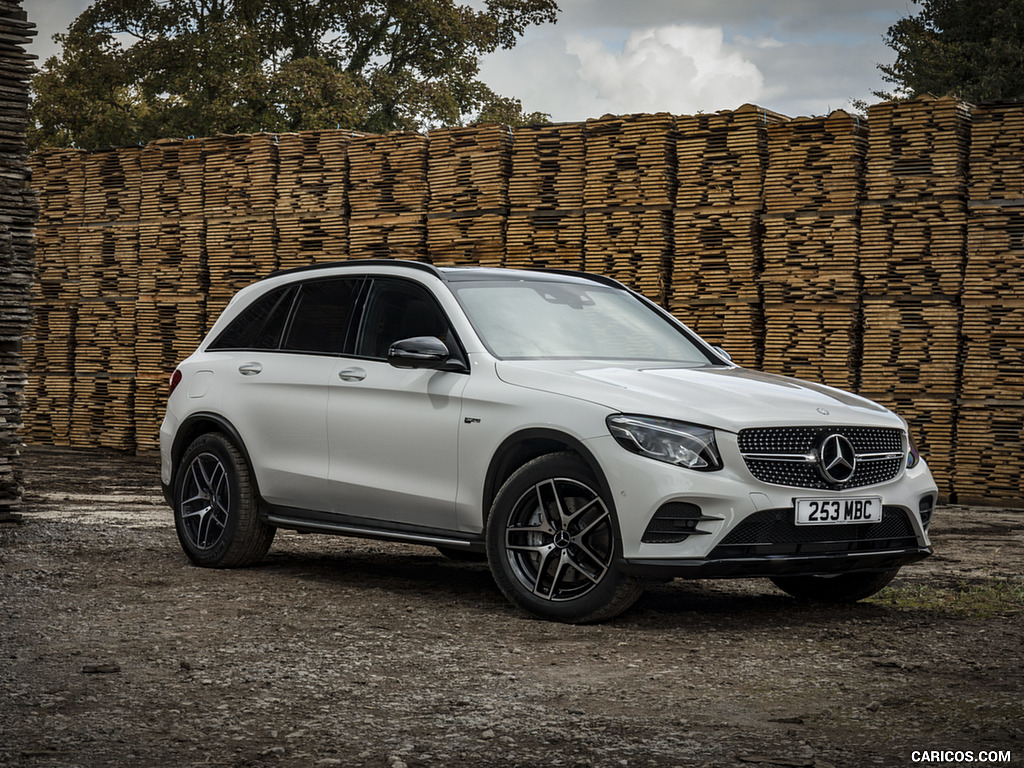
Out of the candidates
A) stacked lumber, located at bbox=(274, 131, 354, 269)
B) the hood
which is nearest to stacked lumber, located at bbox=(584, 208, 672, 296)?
stacked lumber, located at bbox=(274, 131, 354, 269)

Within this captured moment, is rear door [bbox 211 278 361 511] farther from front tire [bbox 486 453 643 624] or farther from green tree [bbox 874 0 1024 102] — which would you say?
green tree [bbox 874 0 1024 102]

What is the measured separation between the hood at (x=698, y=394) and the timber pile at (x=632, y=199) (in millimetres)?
7716

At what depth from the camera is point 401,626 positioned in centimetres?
676

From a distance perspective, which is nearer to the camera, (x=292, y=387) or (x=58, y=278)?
(x=292, y=387)

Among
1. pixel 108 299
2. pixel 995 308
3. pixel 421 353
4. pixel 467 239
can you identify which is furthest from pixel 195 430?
pixel 108 299

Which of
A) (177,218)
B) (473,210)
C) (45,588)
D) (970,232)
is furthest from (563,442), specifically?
(177,218)

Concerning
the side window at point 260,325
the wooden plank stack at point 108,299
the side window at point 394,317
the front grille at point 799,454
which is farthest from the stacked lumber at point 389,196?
the front grille at point 799,454

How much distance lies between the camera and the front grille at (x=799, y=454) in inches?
254

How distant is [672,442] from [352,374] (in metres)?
2.28

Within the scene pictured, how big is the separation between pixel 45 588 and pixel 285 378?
1.83m

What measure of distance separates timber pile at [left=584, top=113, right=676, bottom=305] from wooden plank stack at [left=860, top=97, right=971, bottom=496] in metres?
2.13

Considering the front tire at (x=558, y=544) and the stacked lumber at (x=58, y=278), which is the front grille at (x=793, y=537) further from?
the stacked lumber at (x=58, y=278)

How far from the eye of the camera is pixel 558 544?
6711 millimetres

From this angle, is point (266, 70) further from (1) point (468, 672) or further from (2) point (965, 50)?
(1) point (468, 672)
